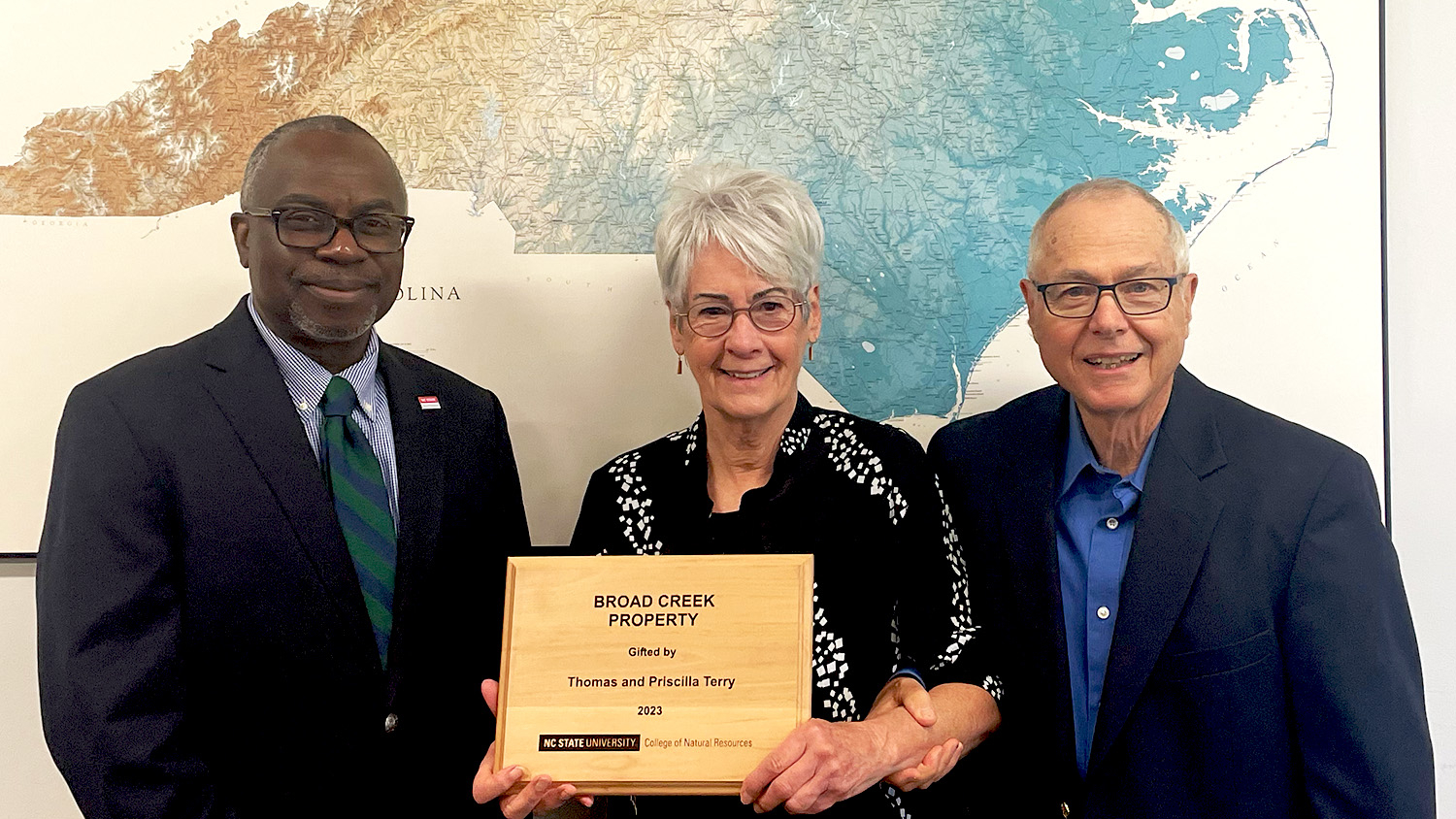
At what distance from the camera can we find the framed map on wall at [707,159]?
2.24 m

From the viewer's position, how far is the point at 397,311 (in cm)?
235

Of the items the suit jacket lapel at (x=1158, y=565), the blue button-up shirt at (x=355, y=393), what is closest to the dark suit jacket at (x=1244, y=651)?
the suit jacket lapel at (x=1158, y=565)

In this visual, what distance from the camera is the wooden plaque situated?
152 centimetres

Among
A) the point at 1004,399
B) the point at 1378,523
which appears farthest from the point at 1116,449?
the point at 1004,399

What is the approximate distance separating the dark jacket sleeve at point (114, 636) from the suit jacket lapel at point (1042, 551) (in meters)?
1.33

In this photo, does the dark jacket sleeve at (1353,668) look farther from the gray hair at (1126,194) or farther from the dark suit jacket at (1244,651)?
the gray hair at (1126,194)

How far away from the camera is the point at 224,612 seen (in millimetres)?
1653

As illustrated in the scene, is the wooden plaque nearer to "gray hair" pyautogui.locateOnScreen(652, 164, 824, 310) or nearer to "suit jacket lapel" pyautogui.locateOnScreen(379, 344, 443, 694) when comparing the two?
"suit jacket lapel" pyautogui.locateOnScreen(379, 344, 443, 694)

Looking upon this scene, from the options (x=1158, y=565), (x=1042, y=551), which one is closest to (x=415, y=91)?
(x=1042, y=551)

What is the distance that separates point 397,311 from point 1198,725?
70.6 inches

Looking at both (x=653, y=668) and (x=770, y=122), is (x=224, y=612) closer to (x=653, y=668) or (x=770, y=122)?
(x=653, y=668)

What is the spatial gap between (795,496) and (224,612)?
3.11 feet

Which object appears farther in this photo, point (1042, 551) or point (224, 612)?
point (1042, 551)

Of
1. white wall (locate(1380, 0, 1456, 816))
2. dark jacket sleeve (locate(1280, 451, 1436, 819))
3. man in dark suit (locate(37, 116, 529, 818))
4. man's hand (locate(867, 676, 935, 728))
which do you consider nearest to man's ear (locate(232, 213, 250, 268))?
man in dark suit (locate(37, 116, 529, 818))
